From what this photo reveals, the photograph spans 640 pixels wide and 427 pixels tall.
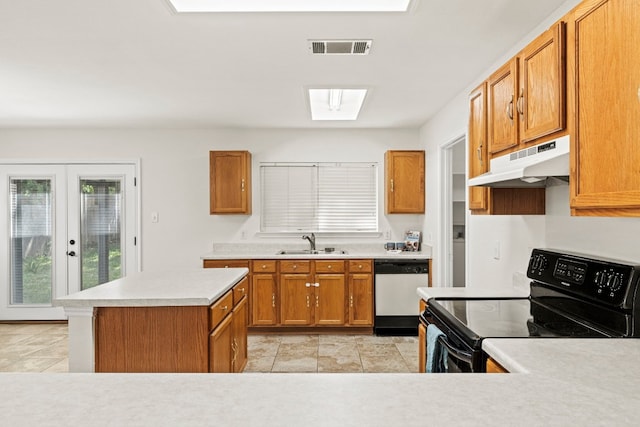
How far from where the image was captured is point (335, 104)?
461 centimetres

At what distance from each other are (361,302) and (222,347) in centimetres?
237

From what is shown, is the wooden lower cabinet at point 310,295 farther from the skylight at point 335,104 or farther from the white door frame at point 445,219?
the skylight at point 335,104

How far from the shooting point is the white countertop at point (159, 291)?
2246 millimetres

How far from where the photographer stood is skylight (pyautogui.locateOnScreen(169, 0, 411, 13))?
224 cm

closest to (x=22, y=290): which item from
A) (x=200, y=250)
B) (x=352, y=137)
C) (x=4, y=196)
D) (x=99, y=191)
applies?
(x=4, y=196)

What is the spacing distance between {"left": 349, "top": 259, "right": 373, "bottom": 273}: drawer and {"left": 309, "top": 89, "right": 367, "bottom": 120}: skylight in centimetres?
155

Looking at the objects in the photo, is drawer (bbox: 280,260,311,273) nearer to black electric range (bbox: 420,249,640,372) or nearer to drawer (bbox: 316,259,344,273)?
drawer (bbox: 316,259,344,273)

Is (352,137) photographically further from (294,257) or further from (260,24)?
(260,24)

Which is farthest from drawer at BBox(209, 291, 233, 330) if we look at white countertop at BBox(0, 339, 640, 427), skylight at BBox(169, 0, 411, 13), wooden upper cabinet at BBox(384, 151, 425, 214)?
wooden upper cabinet at BBox(384, 151, 425, 214)

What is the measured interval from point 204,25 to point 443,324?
6.55 ft

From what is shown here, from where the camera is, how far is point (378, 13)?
7.43ft

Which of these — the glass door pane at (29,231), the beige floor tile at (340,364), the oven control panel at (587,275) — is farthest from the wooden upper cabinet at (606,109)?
the glass door pane at (29,231)

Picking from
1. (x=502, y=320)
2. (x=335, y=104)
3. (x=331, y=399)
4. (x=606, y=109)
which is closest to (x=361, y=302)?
(x=335, y=104)

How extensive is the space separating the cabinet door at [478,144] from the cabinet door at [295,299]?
2435mm
